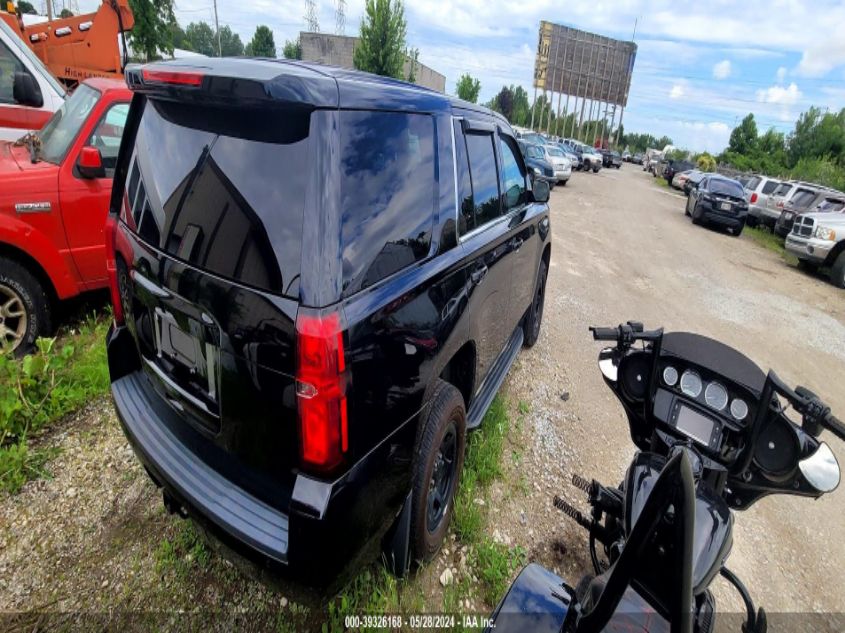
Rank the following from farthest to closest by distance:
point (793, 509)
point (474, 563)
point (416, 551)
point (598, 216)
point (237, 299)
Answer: point (598, 216) < point (793, 509) < point (474, 563) < point (416, 551) < point (237, 299)

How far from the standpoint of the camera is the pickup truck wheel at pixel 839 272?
1015 centimetres

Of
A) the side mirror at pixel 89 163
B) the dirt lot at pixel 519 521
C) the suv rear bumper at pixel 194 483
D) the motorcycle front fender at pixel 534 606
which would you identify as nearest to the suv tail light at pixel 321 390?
the suv rear bumper at pixel 194 483

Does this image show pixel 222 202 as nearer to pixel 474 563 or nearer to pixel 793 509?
pixel 474 563

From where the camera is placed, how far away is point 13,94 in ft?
17.7

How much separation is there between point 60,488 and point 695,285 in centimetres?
922

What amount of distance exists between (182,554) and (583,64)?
7033 cm

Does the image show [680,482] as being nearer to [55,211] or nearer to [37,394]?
[37,394]

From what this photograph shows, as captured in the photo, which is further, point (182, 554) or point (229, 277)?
point (182, 554)

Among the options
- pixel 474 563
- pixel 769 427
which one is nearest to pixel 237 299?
pixel 474 563

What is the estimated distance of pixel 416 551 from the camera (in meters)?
2.35

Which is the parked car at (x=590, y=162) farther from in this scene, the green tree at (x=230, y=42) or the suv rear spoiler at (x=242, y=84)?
the green tree at (x=230, y=42)

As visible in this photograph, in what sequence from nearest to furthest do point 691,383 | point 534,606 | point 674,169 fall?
point 534,606
point 691,383
point 674,169

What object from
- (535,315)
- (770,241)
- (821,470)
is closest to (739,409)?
(821,470)

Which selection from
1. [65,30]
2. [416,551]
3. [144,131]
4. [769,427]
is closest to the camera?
[769,427]
